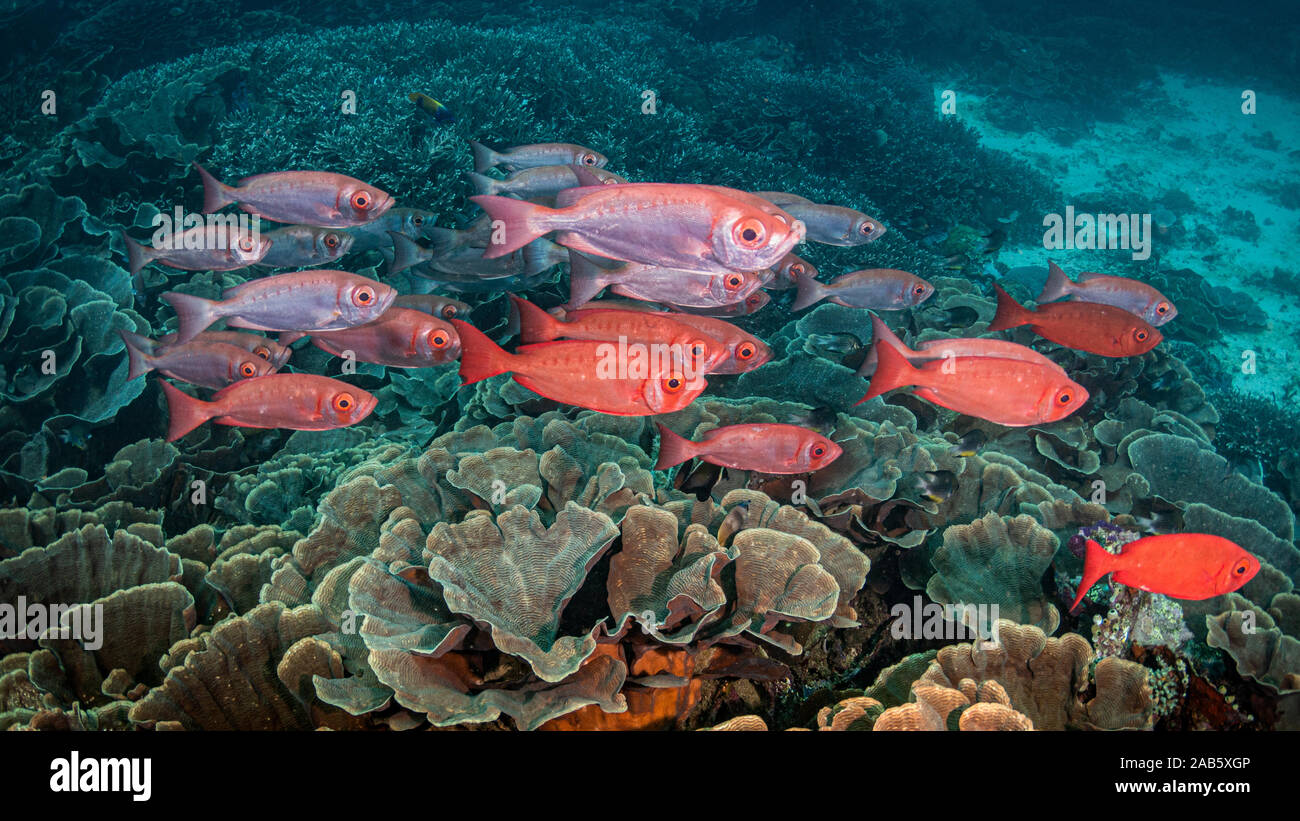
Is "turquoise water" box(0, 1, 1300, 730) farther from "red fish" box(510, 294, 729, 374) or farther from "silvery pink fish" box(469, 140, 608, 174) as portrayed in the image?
"silvery pink fish" box(469, 140, 608, 174)

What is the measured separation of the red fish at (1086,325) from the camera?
394 cm

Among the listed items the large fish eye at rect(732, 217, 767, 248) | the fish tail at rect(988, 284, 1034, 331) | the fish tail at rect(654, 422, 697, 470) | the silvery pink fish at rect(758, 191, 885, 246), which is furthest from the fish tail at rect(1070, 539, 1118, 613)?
the silvery pink fish at rect(758, 191, 885, 246)

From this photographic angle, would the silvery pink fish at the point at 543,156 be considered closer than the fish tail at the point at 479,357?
No

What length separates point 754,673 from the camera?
7.72 feet

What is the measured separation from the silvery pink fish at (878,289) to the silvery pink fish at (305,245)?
3.10 meters

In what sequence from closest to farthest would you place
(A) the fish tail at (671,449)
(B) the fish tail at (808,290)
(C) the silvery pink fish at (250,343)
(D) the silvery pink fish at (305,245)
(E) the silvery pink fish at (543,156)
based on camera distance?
(A) the fish tail at (671,449) < (C) the silvery pink fish at (250,343) < (D) the silvery pink fish at (305,245) < (B) the fish tail at (808,290) < (E) the silvery pink fish at (543,156)

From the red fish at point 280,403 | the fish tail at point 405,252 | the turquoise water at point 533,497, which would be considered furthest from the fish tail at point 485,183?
the red fish at point 280,403

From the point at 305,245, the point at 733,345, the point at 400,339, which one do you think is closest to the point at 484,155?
the point at 305,245

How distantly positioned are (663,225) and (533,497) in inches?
47.7

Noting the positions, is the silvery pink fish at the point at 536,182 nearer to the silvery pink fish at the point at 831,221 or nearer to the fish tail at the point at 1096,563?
the silvery pink fish at the point at 831,221

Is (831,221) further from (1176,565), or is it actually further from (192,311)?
(192,311)

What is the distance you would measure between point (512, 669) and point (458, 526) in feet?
1.85
